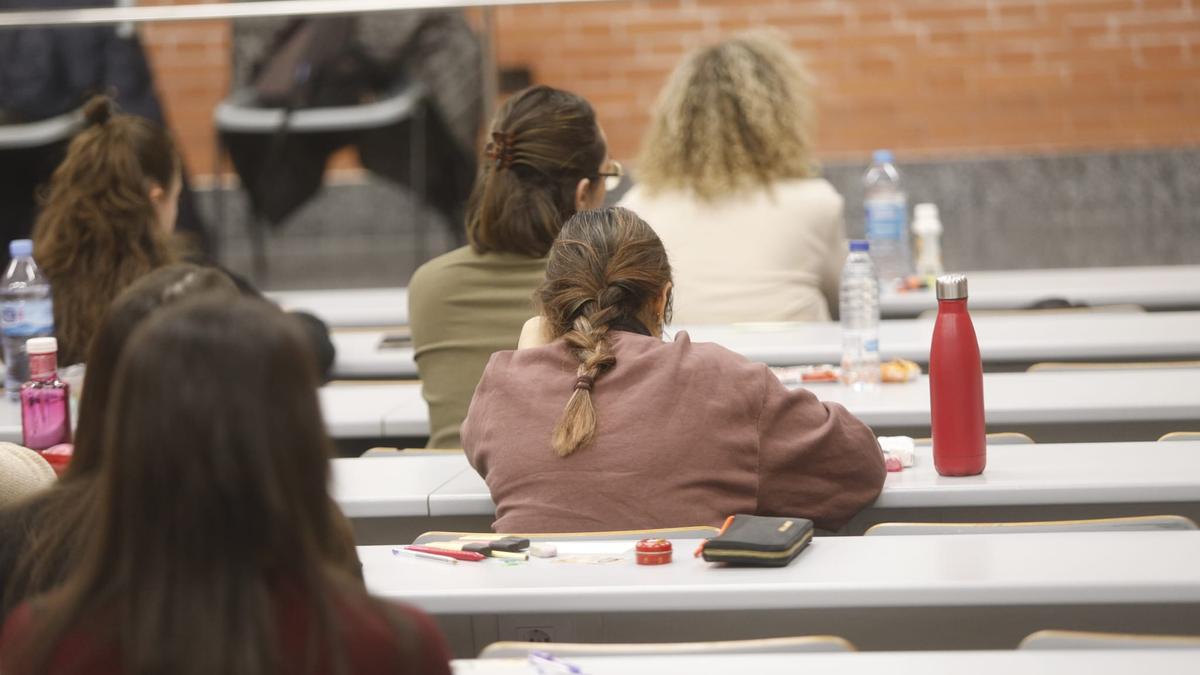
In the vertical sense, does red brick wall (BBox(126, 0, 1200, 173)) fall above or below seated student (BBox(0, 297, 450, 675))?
above

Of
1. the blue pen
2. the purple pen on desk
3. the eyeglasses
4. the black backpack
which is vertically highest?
the black backpack

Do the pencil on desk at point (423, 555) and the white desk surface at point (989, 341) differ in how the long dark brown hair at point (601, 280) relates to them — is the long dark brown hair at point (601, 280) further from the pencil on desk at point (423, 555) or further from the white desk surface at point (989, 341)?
the white desk surface at point (989, 341)

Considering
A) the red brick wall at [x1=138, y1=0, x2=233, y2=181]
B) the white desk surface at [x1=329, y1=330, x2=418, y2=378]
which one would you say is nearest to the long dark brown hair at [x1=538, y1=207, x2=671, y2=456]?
the white desk surface at [x1=329, y1=330, x2=418, y2=378]

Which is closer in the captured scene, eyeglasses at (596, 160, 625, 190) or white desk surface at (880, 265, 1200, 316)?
eyeglasses at (596, 160, 625, 190)

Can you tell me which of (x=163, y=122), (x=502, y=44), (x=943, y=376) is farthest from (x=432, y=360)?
(x=502, y=44)

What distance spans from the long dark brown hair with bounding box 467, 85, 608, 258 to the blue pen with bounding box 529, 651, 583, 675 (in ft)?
4.64

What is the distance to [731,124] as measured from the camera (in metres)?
3.73

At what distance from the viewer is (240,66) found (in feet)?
19.6

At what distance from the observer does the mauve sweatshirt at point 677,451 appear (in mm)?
2078

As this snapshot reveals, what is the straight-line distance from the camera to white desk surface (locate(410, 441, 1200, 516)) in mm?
2098

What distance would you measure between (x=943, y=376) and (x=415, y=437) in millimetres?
1324

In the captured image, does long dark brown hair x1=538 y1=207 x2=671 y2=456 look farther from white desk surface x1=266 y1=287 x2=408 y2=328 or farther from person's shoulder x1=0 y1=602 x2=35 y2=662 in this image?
white desk surface x1=266 y1=287 x2=408 y2=328

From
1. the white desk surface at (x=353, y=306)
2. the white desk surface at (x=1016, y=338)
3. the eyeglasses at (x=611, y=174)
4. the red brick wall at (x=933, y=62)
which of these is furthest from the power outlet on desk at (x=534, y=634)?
the red brick wall at (x=933, y=62)

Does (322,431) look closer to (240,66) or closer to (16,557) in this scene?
(16,557)
